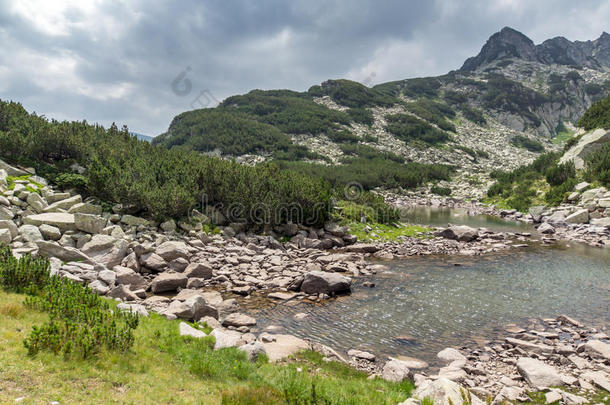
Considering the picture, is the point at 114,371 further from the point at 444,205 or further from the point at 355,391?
the point at 444,205

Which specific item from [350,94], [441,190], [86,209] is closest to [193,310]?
[86,209]

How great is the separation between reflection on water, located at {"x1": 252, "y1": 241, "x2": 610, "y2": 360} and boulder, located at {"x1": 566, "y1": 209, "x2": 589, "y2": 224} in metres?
17.4

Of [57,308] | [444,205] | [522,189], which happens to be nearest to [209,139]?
[444,205]

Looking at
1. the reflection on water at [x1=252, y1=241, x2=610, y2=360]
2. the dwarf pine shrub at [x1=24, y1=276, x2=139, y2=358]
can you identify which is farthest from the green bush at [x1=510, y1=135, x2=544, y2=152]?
the dwarf pine shrub at [x1=24, y1=276, x2=139, y2=358]

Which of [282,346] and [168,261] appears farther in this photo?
[168,261]

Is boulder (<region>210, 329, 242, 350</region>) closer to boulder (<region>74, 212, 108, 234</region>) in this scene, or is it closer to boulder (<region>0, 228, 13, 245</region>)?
boulder (<region>0, 228, 13, 245</region>)

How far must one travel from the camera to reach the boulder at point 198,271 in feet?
58.0

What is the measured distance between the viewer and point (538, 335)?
12.0 metres

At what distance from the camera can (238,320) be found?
505 inches

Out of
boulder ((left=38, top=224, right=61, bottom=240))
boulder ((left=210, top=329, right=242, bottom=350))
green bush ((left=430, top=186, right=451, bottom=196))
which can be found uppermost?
green bush ((left=430, top=186, right=451, bottom=196))

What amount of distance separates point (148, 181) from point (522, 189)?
61.2m

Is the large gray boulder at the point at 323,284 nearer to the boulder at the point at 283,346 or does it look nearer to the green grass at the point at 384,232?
the boulder at the point at 283,346

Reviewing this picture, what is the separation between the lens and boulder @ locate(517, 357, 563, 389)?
339 inches

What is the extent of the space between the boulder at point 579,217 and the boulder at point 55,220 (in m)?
51.3
